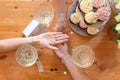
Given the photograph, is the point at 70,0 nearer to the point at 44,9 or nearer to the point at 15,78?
the point at 44,9

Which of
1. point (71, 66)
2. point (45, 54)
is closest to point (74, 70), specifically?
point (71, 66)

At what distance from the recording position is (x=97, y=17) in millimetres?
1091

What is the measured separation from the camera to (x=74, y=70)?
1196mm

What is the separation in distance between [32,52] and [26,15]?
0.21m

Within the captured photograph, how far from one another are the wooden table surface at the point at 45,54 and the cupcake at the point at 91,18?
0.15 meters

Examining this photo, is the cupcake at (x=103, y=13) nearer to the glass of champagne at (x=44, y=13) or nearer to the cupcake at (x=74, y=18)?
the cupcake at (x=74, y=18)

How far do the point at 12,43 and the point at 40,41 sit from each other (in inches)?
5.6

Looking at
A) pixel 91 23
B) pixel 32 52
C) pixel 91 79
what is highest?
pixel 91 23

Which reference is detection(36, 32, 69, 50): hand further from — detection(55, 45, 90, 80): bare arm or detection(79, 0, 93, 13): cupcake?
detection(79, 0, 93, 13): cupcake

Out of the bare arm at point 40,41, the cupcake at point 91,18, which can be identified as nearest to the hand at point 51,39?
the bare arm at point 40,41

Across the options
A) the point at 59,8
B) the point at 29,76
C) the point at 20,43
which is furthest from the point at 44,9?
the point at 29,76

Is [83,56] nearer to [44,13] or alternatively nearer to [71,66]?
[71,66]

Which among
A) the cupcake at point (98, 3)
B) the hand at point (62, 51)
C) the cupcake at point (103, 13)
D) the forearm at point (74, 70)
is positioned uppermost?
the cupcake at point (98, 3)

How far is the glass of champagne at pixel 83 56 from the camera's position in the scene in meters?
1.18
